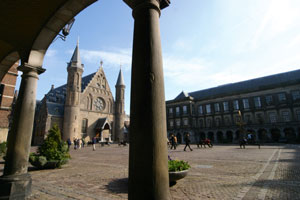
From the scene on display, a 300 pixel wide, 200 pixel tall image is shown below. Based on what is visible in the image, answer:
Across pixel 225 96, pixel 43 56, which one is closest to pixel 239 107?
pixel 225 96

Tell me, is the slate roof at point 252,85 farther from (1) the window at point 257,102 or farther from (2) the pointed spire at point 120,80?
(2) the pointed spire at point 120,80

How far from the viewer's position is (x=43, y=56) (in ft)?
16.6

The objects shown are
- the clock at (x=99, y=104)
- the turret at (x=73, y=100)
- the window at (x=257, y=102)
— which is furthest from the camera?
the clock at (x=99, y=104)

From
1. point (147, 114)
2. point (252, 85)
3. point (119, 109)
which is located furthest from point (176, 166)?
point (252, 85)

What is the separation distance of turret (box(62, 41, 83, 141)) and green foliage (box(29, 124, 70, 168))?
2585 cm

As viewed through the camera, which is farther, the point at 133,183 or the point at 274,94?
the point at 274,94

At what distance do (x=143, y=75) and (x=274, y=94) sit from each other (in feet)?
144

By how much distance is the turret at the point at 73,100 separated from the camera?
3228 cm

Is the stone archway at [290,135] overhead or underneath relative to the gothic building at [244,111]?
underneath

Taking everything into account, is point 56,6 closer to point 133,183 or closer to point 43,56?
point 43,56

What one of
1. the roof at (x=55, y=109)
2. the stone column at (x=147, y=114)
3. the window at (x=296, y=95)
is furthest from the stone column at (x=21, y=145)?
the window at (x=296, y=95)

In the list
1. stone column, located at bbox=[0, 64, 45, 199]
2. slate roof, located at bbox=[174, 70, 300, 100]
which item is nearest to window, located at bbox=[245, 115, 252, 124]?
slate roof, located at bbox=[174, 70, 300, 100]

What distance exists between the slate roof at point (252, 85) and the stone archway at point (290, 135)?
31.1 feet

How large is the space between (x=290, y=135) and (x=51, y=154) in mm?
42197
